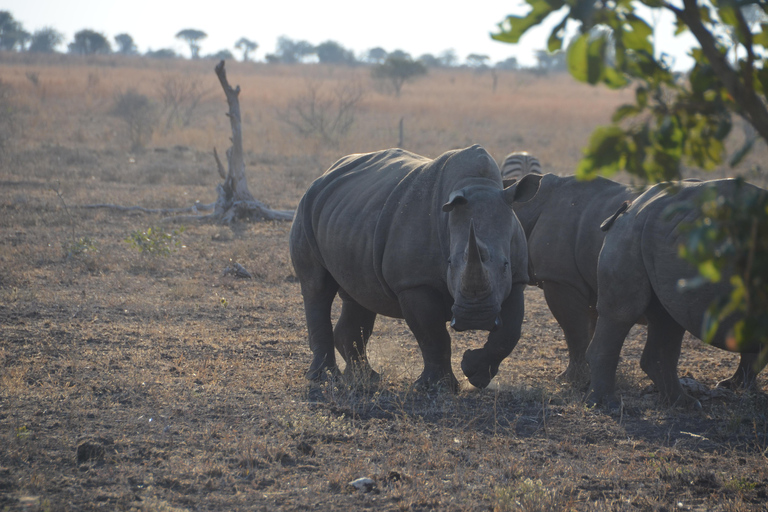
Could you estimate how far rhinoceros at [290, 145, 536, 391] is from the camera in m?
4.66

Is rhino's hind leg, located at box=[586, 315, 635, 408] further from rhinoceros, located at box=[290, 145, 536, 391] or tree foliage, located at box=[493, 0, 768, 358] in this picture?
tree foliage, located at box=[493, 0, 768, 358]

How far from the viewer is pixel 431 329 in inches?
200

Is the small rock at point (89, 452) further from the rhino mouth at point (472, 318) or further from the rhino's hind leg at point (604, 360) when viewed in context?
the rhino's hind leg at point (604, 360)

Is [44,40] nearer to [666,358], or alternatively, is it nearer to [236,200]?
[236,200]

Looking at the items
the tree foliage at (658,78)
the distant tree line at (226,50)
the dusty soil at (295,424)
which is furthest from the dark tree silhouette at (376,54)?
the tree foliage at (658,78)

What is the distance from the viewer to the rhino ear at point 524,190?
4848 millimetres

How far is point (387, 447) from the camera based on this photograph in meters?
4.17

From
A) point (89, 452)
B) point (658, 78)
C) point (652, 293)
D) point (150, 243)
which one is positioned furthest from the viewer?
point (150, 243)

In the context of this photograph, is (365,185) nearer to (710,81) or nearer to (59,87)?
(710,81)

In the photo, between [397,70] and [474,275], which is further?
[397,70]

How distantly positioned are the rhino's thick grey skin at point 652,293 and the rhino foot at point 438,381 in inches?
35.5

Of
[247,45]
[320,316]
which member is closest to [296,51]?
[247,45]

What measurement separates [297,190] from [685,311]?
11381mm

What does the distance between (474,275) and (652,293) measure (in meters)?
1.23
